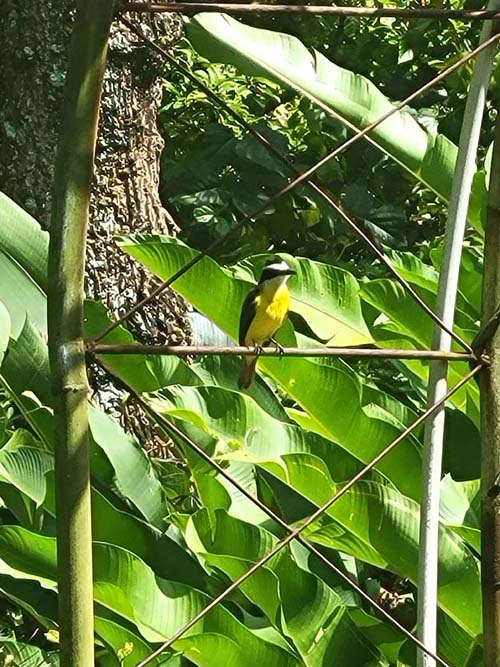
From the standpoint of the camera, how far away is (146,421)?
128 inches

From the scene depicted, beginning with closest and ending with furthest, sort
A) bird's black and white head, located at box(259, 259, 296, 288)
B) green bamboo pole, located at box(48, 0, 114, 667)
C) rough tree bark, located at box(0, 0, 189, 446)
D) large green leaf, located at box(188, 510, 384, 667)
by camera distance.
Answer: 1. green bamboo pole, located at box(48, 0, 114, 667)
2. large green leaf, located at box(188, 510, 384, 667)
3. bird's black and white head, located at box(259, 259, 296, 288)
4. rough tree bark, located at box(0, 0, 189, 446)

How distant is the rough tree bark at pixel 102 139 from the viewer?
10.8 ft

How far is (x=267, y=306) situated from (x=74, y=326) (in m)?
1.52

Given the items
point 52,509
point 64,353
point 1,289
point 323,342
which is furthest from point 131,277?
point 64,353

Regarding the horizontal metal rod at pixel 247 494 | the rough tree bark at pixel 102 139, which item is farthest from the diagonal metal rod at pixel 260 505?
the rough tree bark at pixel 102 139

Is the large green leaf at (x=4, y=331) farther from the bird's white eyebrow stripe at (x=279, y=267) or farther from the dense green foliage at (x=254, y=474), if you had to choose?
the bird's white eyebrow stripe at (x=279, y=267)

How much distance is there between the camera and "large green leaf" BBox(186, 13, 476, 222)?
175 centimetres

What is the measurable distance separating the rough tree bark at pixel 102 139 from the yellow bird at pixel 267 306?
640mm

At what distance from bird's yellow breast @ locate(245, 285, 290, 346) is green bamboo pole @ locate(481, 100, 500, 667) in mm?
1182

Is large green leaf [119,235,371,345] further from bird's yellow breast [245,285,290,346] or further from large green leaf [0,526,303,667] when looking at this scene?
large green leaf [0,526,303,667]

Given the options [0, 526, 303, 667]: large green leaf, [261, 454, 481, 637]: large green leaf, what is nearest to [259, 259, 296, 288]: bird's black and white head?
[261, 454, 481, 637]: large green leaf

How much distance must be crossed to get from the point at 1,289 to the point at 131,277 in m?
1.18

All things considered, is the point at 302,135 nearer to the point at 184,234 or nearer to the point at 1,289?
the point at 184,234

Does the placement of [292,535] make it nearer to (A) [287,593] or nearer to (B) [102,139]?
(A) [287,593]
